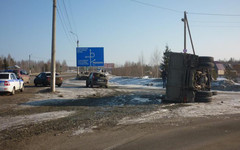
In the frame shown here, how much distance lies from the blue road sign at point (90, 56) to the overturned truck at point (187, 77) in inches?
1051

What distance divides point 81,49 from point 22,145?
3480 cm

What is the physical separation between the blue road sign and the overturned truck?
87.6ft

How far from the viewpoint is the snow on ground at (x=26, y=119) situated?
737cm

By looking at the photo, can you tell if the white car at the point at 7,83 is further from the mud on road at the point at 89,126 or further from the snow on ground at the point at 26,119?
the snow on ground at the point at 26,119

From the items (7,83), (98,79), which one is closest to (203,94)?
(7,83)

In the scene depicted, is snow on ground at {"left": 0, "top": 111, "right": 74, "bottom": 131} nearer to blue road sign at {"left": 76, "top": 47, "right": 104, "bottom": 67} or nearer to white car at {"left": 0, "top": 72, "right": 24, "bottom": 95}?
white car at {"left": 0, "top": 72, "right": 24, "bottom": 95}

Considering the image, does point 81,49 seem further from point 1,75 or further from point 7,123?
point 7,123

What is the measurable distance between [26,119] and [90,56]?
3110 cm

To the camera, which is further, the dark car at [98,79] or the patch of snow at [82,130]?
the dark car at [98,79]

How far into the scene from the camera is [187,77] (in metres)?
12.4

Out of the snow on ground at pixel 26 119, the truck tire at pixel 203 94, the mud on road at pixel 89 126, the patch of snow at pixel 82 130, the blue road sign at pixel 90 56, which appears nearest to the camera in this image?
the mud on road at pixel 89 126

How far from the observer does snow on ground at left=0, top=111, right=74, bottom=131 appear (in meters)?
7.37

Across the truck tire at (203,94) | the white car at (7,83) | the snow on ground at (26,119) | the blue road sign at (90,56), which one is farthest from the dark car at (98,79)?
the blue road sign at (90,56)

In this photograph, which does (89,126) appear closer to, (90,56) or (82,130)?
(82,130)
